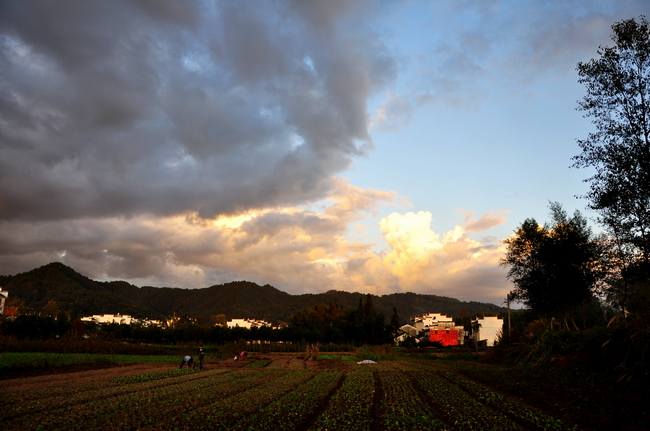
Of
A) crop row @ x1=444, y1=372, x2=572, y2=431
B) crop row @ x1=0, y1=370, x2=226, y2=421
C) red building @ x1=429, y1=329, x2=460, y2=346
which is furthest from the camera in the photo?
red building @ x1=429, y1=329, x2=460, y2=346

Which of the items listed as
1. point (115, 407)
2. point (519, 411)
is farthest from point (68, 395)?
point (519, 411)

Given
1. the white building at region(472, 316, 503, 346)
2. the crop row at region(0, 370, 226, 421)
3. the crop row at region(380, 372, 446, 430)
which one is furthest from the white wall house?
the crop row at region(0, 370, 226, 421)

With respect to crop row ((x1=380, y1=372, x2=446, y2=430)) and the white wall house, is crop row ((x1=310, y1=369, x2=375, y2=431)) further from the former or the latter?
the white wall house

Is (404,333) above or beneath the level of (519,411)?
beneath

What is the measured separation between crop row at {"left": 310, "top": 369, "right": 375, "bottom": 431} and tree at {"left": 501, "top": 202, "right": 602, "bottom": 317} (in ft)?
78.9

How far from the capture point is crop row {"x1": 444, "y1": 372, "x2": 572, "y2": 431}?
14414 millimetres

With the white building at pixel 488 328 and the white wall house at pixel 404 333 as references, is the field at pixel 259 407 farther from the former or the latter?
the white wall house at pixel 404 333

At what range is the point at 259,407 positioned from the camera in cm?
1789

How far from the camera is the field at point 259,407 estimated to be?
48.0ft

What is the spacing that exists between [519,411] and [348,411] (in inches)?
288

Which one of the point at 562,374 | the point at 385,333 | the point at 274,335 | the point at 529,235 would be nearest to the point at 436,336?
the point at 385,333

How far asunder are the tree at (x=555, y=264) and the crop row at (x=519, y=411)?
62.4ft

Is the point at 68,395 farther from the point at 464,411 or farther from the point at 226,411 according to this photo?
the point at 464,411

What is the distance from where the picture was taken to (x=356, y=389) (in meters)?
24.6
